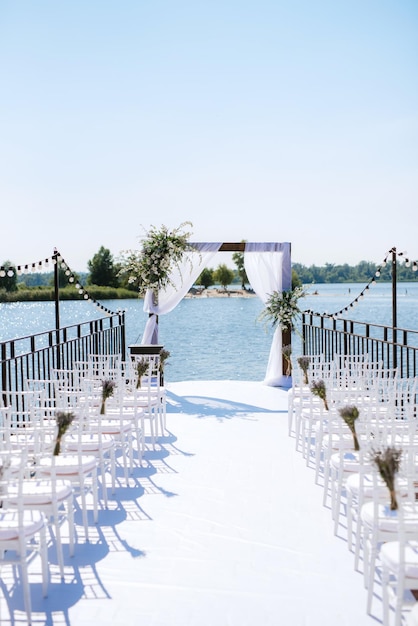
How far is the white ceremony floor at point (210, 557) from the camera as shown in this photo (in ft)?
9.30

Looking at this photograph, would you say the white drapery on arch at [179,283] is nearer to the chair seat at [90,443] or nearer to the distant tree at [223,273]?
the chair seat at [90,443]

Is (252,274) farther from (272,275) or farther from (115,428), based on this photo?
(115,428)

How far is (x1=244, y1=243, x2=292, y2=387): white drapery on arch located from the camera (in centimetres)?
985

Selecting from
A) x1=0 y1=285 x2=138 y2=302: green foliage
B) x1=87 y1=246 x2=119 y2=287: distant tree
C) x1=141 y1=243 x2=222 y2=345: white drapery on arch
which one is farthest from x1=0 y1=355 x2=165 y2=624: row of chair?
x1=87 y1=246 x2=119 y2=287: distant tree

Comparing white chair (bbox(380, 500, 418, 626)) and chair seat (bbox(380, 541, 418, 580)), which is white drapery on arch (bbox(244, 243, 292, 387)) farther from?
chair seat (bbox(380, 541, 418, 580))

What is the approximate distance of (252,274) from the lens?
33.2ft

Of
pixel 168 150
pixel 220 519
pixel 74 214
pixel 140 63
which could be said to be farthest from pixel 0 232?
pixel 220 519

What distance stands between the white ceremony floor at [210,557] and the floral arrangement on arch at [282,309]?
420 centimetres

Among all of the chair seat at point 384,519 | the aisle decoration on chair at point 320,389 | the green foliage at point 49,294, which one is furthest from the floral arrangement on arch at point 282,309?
the chair seat at point 384,519

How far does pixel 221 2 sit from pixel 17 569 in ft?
37.7

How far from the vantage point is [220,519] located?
158 inches

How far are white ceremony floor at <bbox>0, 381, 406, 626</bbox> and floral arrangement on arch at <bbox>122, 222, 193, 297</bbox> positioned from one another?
4352 mm

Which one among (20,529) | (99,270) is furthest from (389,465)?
(99,270)

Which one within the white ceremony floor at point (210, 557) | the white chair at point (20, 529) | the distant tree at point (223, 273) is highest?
the distant tree at point (223, 273)
